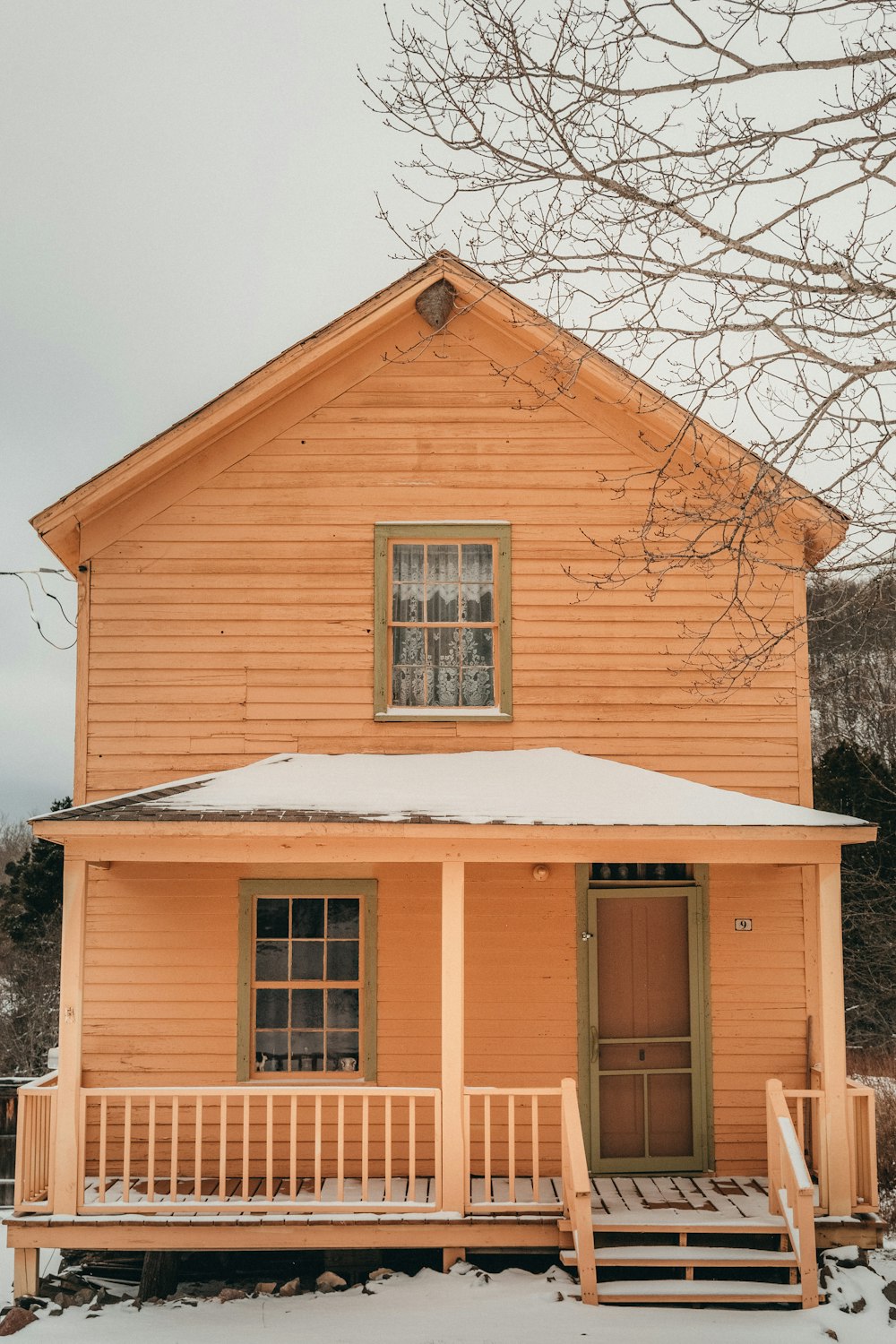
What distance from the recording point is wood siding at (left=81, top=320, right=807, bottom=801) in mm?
9945

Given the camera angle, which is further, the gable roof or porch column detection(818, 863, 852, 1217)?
the gable roof

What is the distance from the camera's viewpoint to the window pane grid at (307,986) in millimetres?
9516

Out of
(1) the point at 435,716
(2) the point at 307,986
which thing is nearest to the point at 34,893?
(2) the point at 307,986

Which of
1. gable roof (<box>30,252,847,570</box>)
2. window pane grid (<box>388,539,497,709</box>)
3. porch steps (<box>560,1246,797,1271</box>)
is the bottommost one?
porch steps (<box>560,1246,797,1271</box>)

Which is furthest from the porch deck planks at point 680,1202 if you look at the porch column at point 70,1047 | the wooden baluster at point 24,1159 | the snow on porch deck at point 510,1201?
the wooden baluster at point 24,1159

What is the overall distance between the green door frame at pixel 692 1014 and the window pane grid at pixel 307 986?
1897 millimetres

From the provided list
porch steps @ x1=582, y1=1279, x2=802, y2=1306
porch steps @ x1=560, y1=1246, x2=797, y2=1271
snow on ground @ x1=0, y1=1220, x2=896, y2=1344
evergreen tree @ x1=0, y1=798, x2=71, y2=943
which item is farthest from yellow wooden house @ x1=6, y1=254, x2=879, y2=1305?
evergreen tree @ x1=0, y1=798, x2=71, y2=943

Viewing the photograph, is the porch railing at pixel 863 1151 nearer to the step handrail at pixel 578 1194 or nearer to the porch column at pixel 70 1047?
the step handrail at pixel 578 1194

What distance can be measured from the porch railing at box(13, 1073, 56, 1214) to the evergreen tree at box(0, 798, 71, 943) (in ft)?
48.7

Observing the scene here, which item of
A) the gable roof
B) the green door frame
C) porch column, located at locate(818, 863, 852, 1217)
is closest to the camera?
porch column, located at locate(818, 863, 852, 1217)

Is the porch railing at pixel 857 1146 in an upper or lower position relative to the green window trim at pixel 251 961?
lower

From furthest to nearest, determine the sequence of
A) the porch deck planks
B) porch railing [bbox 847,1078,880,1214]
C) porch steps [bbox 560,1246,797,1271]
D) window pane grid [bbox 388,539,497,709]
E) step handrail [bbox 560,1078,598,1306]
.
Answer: window pane grid [bbox 388,539,497,709]
porch railing [bbox 847,1078,880,1214]
the porch deck planks
porch steps [bbox 560,1246,797,1271]
step handrail [bbox 560,1078,598,1306]

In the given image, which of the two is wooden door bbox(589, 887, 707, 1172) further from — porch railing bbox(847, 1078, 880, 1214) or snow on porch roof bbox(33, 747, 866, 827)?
porch railing bbox(847, 1078, 880, 1214)

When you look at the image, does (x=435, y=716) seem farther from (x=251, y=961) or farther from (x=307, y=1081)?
(x=307, y=1081)
